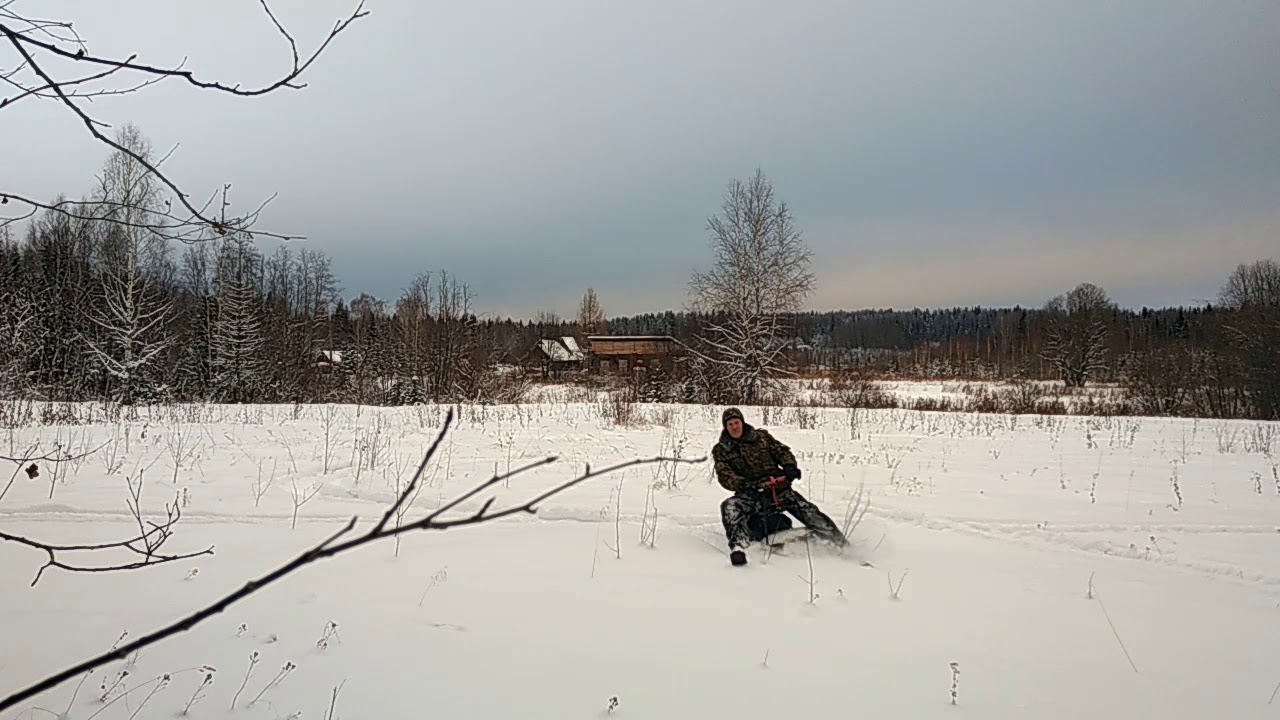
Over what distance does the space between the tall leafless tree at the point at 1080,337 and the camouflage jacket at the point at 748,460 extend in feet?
137

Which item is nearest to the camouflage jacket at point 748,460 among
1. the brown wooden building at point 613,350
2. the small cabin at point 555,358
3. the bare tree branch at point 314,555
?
the bare tree branch at point 314,555

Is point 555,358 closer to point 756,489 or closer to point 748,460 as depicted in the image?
point 748,460

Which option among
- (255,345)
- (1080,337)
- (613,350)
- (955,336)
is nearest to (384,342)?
(255,345)

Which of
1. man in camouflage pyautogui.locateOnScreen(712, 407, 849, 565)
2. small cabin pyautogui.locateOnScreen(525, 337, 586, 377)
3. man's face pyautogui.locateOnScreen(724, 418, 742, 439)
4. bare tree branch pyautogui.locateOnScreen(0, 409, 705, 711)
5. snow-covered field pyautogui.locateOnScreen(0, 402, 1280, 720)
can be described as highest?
small cabin pyautogui.locateOnScreen(525, 337, 586, 377)

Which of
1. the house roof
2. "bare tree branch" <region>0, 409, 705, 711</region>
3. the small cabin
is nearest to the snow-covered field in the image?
"bare tree branch" <region>0, 409, 705, 711</region>

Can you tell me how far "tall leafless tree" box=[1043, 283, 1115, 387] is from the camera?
1666 inches

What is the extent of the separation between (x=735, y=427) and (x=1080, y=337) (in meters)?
46.0

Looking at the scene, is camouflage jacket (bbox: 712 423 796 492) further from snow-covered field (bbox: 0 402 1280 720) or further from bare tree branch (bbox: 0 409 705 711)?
bare tree branch (bbox: 0 409 705 711)

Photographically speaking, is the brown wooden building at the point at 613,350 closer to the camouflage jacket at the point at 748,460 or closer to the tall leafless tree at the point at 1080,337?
the tall leafless tree at the point at 1080,337

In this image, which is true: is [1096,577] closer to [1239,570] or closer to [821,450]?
[1239,570]

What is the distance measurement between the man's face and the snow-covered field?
869mm

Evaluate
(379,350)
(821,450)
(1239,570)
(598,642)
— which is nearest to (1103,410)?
(821,450)

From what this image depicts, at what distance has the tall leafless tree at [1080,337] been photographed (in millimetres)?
42312

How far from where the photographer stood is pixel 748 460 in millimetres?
5520
